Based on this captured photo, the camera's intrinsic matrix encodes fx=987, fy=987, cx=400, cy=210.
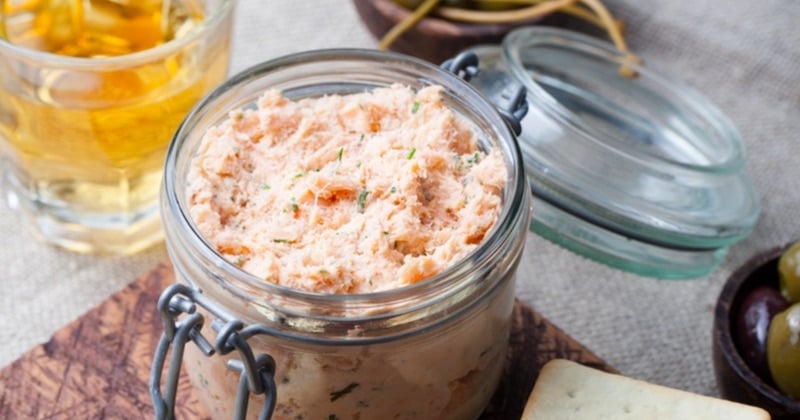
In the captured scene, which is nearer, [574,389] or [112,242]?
[574,389]

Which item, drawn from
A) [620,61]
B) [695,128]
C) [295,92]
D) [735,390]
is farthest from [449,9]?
[735,390]

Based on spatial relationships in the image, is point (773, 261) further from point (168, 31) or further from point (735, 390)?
point (168, 31)

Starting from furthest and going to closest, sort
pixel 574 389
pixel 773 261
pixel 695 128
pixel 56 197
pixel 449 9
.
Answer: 1. pixel 449 9
2. pixel 695 128
3. pixel 56 197
4. pixel 773 261
5. pixel 574 389

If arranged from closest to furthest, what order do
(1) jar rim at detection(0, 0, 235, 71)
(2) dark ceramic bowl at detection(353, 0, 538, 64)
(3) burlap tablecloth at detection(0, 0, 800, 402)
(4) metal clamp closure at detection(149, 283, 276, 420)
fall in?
(4) metal clamp closure at detection(149, 283, 276, 420) < (1) jar rim at detection(0, 0, 235, 71) < (3) burlap tablecloth at detection(0, 0, 800, 402) < (2) dark ceramic bowl at detection(353, 0, 538, 64)

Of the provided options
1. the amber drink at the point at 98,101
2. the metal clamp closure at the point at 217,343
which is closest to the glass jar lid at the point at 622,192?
the amber drink at the point at 98,101

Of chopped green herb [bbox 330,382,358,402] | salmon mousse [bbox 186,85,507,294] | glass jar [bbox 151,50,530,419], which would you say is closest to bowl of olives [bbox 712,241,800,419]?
glass jar [bbox 151,50,530,419]

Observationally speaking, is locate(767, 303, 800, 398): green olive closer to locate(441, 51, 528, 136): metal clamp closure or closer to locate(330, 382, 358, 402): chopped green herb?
locate(441, 51, 528, 136): metal clamp closure

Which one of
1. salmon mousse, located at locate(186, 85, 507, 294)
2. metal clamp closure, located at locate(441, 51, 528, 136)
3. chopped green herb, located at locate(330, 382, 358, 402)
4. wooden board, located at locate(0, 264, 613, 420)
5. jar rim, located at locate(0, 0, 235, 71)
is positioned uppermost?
metal clamp closure, located at locate(441, 51, 528, 136)
